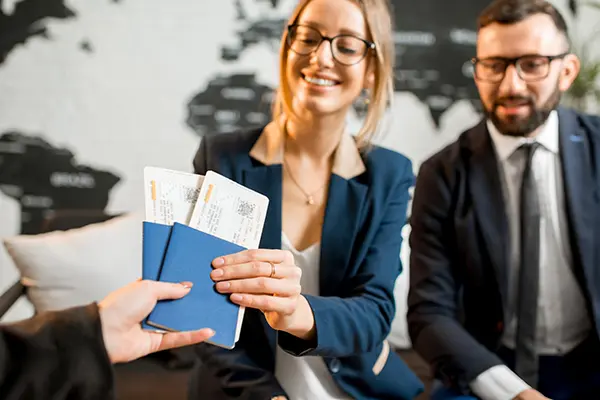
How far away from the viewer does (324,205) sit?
1.54 metres

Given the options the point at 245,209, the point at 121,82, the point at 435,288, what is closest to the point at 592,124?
the point at 435,288

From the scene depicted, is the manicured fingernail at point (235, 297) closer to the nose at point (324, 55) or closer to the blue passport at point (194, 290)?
the blue passport at point (194, 290)

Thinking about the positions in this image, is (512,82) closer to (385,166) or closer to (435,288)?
(385,166)

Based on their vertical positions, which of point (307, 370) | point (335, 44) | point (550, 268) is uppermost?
point (335, 44)

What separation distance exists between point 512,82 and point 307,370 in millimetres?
951

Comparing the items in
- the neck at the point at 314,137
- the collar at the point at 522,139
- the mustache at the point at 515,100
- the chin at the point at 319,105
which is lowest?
the collar at the point at 522,139

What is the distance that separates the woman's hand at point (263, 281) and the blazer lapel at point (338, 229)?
0.92ft

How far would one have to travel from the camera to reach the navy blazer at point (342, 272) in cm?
146

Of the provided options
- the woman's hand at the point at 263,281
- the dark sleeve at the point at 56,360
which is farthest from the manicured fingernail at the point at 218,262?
the dark sleeve at the point at 56,360

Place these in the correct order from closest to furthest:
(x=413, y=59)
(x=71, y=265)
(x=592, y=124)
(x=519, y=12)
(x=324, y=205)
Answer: (x=324, y=205), (x=519, y=12), (x=592, y=124), (x=71, y=265), (x=413, y=59)

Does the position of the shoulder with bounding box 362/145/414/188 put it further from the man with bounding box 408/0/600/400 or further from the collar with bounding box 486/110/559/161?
the collar with bounding box 486/110/559/161

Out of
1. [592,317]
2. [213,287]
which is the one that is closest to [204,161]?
[213,287]

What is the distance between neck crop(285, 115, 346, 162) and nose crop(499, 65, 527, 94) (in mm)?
478

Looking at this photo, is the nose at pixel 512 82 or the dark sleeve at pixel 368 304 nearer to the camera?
the dark sleeve at pixel 368 304
